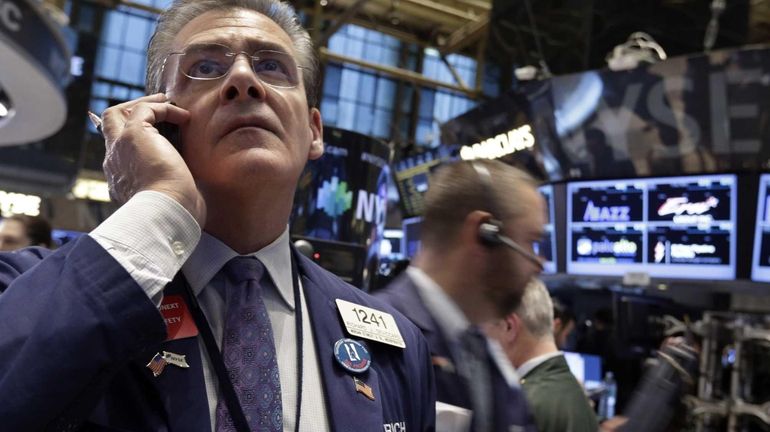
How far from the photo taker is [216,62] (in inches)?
53.1

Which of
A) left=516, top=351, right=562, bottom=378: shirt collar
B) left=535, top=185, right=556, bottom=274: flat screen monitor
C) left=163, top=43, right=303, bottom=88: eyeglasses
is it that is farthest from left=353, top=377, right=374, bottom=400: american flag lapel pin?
left=535, top=185, right=556, bottom=274: flat screen monitor

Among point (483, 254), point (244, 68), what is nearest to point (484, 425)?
point (483, 254)

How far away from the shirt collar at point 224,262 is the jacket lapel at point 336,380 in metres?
0.05

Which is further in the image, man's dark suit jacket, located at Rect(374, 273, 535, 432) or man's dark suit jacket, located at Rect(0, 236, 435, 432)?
man's dark suit jacket, located at Rect(374, 273, 535, 432)

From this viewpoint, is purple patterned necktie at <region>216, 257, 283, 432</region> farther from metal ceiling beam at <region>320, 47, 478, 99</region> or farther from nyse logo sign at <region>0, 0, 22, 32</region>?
metal ceiling beam at <region>320, 47, 478, 99</region>

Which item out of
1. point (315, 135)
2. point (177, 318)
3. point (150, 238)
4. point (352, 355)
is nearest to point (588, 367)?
point (315, 135)

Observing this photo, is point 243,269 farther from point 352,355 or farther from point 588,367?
point 588,367

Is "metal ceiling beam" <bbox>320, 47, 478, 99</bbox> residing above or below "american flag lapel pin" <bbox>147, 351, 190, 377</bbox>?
above

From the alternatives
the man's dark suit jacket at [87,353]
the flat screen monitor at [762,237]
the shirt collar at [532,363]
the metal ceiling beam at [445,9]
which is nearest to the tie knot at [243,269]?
the man's dark suit jacket at [87,353]

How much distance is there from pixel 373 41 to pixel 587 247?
397 inches

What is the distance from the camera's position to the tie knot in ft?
4.10

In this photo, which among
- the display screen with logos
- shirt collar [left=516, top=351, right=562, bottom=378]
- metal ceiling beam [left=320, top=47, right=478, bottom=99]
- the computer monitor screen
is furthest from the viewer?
metal ceiling beam [left=320, top=47, right=478, bottom=99]

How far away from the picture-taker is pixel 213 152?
1264 millimetres

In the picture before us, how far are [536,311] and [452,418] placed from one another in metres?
1.38
